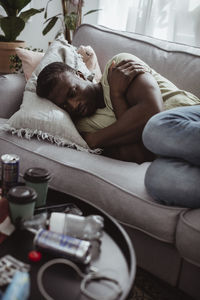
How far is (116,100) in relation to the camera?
1446 mm

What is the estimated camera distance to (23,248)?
83 cm

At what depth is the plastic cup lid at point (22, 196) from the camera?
2.79 feet

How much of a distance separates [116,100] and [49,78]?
11.5 inches

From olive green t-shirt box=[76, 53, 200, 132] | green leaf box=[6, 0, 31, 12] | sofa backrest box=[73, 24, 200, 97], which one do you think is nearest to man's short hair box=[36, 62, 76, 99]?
olive green t-shirt box=[76, 53, 200, 132]

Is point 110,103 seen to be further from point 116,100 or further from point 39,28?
point 39,28

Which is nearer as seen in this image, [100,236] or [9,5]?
[100,236]

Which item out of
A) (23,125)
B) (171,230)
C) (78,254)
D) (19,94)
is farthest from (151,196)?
(19,94)

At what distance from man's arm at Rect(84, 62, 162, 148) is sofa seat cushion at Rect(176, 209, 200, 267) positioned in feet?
1.48

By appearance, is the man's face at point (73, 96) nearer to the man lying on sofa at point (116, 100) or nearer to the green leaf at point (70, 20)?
the man lying on sofa at point (116, 100)

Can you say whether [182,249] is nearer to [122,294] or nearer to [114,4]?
[122,294]

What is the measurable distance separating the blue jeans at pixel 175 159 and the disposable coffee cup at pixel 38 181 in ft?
1.09

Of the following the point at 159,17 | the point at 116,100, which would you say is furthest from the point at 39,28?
the point at 116,100

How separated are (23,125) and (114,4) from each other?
64.9 inches

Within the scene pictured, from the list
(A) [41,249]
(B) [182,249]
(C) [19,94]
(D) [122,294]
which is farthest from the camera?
(C) [19,94]
